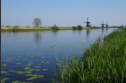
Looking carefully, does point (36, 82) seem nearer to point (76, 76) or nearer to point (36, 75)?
point (36, 75)

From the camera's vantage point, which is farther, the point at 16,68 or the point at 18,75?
the point at 16,68

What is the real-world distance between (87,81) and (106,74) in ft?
2.35

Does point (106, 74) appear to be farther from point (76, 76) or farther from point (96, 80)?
point (76, 76)

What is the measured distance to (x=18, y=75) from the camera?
6.70 meters

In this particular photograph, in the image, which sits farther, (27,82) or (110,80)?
(27,82)

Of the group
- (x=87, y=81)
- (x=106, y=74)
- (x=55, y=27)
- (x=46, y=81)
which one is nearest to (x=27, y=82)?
(x=46, y=81)

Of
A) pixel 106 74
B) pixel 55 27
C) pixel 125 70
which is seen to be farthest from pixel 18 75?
pixel 55 27

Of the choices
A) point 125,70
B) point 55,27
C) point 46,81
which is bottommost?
point 46,81

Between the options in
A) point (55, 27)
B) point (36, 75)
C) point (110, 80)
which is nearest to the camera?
point (110, 80)

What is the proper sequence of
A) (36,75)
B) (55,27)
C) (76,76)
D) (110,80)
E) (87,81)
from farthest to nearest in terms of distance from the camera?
(55,27) < (36,75) < (76,76) < (87,81) < (110,80)

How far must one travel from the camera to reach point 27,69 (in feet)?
25.0

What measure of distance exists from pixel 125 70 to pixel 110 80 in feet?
2.06

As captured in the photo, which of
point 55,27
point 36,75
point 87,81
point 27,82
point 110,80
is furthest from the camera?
point 55,27

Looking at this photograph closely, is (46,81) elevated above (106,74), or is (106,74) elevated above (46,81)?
(106,74)
